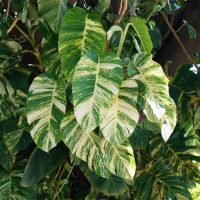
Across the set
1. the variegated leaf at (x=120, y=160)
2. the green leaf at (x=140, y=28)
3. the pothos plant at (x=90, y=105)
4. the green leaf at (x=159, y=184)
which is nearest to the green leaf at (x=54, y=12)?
the pothos plant at (x=90, y=105)

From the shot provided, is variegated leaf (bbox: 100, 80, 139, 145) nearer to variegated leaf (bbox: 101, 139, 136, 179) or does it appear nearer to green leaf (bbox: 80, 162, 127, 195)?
variegated leaf (bbox: 101, 139, 136, 179)

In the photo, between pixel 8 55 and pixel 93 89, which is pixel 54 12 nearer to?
pixel 8 55

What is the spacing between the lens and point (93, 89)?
2.69ft

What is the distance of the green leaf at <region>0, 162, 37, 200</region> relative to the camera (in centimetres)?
Answer: 131

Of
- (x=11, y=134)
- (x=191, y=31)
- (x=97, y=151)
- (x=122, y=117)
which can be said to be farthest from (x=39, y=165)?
(x=191, y=31)

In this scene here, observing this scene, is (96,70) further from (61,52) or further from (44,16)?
(44,16)

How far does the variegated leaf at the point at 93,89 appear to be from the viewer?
2.62 ft

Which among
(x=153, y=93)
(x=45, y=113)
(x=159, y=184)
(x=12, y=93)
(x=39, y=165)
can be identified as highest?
(x=153, y=93)

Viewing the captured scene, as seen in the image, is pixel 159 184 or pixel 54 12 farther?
pixel 159 184

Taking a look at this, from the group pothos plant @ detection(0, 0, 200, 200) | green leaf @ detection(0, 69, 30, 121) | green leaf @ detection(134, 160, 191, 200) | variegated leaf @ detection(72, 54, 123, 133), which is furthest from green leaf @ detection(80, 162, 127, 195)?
variegated leaf @ detection(72, 54, 123, 133)

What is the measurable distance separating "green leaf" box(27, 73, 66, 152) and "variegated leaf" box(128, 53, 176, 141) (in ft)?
0.61

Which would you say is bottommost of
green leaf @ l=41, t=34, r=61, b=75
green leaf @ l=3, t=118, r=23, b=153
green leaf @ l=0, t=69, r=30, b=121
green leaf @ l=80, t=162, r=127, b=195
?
green leaf @ l=80, t=162, r=127, b=195

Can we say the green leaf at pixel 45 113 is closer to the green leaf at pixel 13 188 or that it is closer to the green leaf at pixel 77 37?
the green leaf at pixel 77 37

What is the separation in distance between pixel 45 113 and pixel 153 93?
261mm
